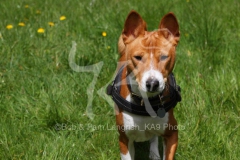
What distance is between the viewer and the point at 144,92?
2.99m

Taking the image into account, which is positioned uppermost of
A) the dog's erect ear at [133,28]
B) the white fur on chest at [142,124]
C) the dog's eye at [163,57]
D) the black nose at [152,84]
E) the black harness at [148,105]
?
the dog's erect ear at [133,28]

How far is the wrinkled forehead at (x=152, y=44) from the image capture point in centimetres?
283

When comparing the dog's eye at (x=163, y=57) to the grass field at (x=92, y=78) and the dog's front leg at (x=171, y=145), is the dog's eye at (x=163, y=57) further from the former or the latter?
the grass field at (x=92, y=78)

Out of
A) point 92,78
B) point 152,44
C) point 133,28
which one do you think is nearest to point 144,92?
point 152,44

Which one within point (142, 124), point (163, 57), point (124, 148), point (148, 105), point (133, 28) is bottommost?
point (124, 148)

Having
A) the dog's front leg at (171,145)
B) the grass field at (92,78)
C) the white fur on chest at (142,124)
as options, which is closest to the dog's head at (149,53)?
the white fur on chest at (142,124)

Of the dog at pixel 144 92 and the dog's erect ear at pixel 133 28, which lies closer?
the dog at pixel 144 92

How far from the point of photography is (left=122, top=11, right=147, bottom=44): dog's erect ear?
9.95ft

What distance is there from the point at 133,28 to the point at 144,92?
46 cm

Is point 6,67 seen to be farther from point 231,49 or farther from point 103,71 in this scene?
point 231,49

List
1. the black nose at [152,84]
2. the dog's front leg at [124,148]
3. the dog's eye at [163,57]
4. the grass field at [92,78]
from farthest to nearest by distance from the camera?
the grass field at [92,78]
the dog's front leg at [124,148]
the dog's eye at [163,57]
the black nose at [152,84]

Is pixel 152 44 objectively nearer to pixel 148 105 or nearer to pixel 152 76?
pixel 152 76

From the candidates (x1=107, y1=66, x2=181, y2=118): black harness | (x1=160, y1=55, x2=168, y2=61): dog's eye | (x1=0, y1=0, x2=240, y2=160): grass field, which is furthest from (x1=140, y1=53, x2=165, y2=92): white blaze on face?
(x1=0, y1=0, x2=240, y2=160): grass field

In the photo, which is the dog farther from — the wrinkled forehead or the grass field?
the grass field
